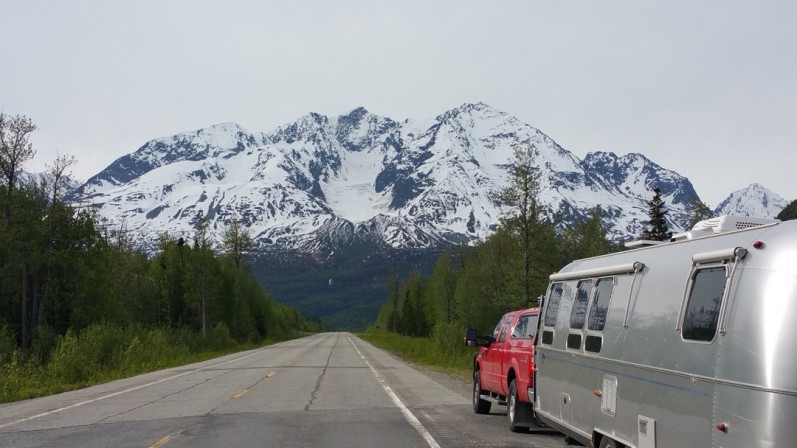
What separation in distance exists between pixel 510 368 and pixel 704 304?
6.78 meters

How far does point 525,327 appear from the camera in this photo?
12.3m

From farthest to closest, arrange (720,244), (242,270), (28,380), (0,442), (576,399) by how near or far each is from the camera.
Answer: (242,270) < (28,380) < (0,442) < (576,399) < (720,244)

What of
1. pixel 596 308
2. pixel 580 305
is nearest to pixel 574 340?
pixel 580 305

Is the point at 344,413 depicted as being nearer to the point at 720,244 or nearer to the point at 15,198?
the point at 720,244

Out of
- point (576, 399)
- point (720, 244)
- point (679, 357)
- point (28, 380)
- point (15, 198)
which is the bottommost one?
point (28, 380)

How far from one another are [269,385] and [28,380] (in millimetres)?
8055

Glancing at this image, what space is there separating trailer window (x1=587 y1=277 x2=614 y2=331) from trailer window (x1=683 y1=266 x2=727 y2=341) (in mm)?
2002

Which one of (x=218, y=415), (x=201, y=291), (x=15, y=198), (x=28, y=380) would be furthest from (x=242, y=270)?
(x=218, y=415)

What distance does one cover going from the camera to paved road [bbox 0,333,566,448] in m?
10.5

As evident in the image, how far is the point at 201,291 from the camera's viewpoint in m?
66.4

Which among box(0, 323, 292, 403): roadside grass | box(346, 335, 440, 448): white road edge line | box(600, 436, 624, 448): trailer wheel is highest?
box(600, 436, 624, 448): trailer wheel

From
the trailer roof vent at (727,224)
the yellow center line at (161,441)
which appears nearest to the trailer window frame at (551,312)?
the trailer roof vent at (727,224)

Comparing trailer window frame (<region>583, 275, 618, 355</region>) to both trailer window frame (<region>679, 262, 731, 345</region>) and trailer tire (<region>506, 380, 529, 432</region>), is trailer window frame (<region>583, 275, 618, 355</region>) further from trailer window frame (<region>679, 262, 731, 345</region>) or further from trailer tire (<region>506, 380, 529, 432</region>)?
trailer tire (<region>506, 380, 529, 432</region>)

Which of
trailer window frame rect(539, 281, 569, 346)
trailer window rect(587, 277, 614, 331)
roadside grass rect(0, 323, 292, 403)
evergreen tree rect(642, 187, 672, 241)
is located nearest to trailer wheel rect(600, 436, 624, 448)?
trailer window rect(587, 277, 614, 331)
